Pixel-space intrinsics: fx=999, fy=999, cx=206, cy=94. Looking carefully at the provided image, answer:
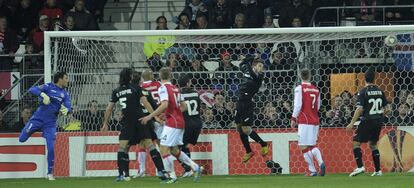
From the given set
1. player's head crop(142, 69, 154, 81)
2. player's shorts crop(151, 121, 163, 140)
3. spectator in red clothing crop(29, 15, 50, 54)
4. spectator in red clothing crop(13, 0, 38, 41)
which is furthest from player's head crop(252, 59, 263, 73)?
spectator in red clothing crop(13, 0, 38, 41)

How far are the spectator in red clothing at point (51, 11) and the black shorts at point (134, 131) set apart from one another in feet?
22.6

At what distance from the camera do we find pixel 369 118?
16797 millimetres

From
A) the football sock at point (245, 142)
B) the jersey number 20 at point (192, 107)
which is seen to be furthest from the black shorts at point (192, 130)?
the football sock at point (245, 142)

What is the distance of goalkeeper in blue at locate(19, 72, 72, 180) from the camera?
17.2 meters

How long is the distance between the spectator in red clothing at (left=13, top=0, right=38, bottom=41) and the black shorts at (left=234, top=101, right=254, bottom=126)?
676cm

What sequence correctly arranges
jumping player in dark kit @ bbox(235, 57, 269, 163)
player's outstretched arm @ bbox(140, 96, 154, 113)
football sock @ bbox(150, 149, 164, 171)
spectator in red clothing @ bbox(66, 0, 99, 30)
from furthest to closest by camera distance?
spectator in red clothing @ bbox(66, 0, 99, 30)
jumping player in dark kit @ bbox(235, 57, 269, 163)
player's outstretched arm @ bbox(140, 96, 154, 113)
football sock @ bbox(150, 149, 164, 171)

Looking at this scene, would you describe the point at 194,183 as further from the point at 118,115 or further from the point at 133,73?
the point at 118,115

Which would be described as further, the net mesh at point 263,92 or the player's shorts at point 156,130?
the net mesh at point 263,92

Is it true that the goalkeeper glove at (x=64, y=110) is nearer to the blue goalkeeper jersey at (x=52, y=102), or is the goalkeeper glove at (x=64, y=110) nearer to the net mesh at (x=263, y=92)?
the blue goalkeeper jersey at (x=52, y=102)

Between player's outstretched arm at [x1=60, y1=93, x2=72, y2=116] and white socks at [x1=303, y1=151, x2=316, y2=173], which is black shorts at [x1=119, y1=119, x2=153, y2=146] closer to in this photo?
player's outstretched arm at [x1=60, y1=93, x2=72, y2=116]

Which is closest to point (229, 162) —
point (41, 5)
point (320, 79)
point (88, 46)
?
point (320, 79)

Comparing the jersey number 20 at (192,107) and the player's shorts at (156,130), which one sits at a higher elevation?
the jersey number 20 at (192,107)

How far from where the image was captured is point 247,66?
58.5 ft

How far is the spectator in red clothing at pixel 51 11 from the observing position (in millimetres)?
22453
